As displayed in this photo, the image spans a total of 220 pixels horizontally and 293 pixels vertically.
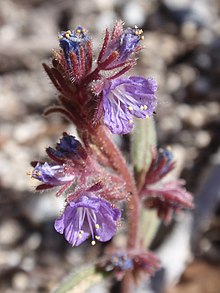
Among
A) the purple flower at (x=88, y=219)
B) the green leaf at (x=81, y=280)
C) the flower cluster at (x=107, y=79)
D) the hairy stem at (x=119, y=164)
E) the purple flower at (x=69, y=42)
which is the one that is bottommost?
the green leaf at (x=81, y=280)

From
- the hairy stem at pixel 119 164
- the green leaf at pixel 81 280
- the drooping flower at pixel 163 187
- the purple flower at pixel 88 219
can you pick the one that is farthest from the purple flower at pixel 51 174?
the green leaf at pixel 81 280

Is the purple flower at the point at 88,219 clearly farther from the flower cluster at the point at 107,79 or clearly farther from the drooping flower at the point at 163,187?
the drooping flower at the point at 163,187

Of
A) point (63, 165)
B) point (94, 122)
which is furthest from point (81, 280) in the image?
point (94, 122)

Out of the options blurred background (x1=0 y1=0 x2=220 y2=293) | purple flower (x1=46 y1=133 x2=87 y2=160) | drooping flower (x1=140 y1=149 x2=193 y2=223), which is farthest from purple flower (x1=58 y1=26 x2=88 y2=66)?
blurred background (x1=0 y1=0 x2=220 y2=293)

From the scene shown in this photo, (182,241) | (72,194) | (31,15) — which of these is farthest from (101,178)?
(31,15)

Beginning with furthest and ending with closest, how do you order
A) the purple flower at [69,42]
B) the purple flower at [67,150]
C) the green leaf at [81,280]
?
1. the green leaf at [81,280]
2. the purple flower at [67,150]
3. the purple flower at [69,42]

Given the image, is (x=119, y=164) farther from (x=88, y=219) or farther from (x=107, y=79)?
(x=107, y=79)
